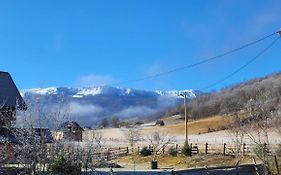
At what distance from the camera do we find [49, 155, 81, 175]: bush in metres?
25.5

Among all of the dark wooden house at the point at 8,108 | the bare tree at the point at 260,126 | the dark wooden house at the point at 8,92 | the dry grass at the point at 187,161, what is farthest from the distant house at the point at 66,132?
the dry grass at the point at 187,161

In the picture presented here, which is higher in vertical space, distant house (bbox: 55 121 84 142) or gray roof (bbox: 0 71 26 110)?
gray roof (bbox: 0 71 26 110)

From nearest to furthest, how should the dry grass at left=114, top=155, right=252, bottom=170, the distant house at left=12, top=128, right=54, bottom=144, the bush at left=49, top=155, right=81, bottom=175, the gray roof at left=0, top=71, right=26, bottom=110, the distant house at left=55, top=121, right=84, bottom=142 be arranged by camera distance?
the distant house at left=12, top=128, right=54, bottom=144
the distant house at left=55, top=121, right=84, bottom=142
the bush at left=49, top=155, right=81, bottom=175
the gray roof at left=0, top=71, right=26, bottom=110
the dry grass at left=114, top=155, right=252, bottom=170

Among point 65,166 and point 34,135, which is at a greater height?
Result: point 34,135

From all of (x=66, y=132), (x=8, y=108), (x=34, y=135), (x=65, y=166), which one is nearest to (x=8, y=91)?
(x=8, y=108)

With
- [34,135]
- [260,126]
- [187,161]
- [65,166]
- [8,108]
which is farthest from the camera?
[187,161]

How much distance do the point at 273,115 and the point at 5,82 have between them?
2006cm

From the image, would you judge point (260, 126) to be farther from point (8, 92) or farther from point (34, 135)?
point (8, 92)

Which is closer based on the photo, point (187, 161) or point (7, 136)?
point (7, 136)

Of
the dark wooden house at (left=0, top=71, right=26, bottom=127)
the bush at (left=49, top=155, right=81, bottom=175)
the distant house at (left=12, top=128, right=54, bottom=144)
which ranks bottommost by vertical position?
the bush at (left=49, top=155, right=81, bottom=175)

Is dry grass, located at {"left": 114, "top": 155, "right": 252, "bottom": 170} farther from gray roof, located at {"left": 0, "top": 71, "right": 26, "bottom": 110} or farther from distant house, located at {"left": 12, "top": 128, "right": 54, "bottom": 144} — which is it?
distant house, located at {"left": 12, "top": 128, "right": 54, "bottom": 144}

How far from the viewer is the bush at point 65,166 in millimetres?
25531

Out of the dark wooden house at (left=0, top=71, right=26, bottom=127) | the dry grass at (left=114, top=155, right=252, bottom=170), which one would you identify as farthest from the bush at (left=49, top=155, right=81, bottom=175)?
the dry grass at (left=114, top=155, right=252, bottom=170)

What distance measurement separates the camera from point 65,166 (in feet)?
83.7
